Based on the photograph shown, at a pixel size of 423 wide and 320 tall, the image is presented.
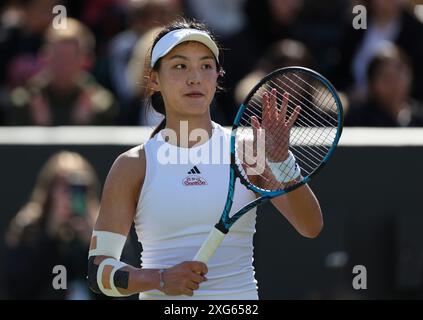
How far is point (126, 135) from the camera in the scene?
21.5 ft

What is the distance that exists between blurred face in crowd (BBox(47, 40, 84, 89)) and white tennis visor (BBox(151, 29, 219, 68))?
362cm

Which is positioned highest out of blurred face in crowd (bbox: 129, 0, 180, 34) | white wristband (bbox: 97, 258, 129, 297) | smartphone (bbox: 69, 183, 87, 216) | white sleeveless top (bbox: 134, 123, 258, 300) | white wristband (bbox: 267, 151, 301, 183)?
blurred face in crowd (bbox: 129, 0, 180, 34)

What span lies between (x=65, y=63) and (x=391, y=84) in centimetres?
213

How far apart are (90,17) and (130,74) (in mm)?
1249

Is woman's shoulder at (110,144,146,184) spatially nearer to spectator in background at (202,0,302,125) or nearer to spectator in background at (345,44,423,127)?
spectator in background at (345,44,423,127)

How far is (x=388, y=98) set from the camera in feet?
23.7

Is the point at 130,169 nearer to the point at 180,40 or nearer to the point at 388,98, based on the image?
the point at 180,40

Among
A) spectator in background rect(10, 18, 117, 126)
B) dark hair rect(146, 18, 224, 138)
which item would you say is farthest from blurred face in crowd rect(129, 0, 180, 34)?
dark hair rect(146, 18, 224, 138)

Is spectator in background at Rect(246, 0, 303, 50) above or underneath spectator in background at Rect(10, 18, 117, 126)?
above

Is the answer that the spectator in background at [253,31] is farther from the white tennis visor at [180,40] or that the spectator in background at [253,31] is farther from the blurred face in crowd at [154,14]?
the white tennis visor at [180,40]

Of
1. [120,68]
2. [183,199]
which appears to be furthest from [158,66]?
[120,68]

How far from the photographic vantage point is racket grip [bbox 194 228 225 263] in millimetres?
3623
